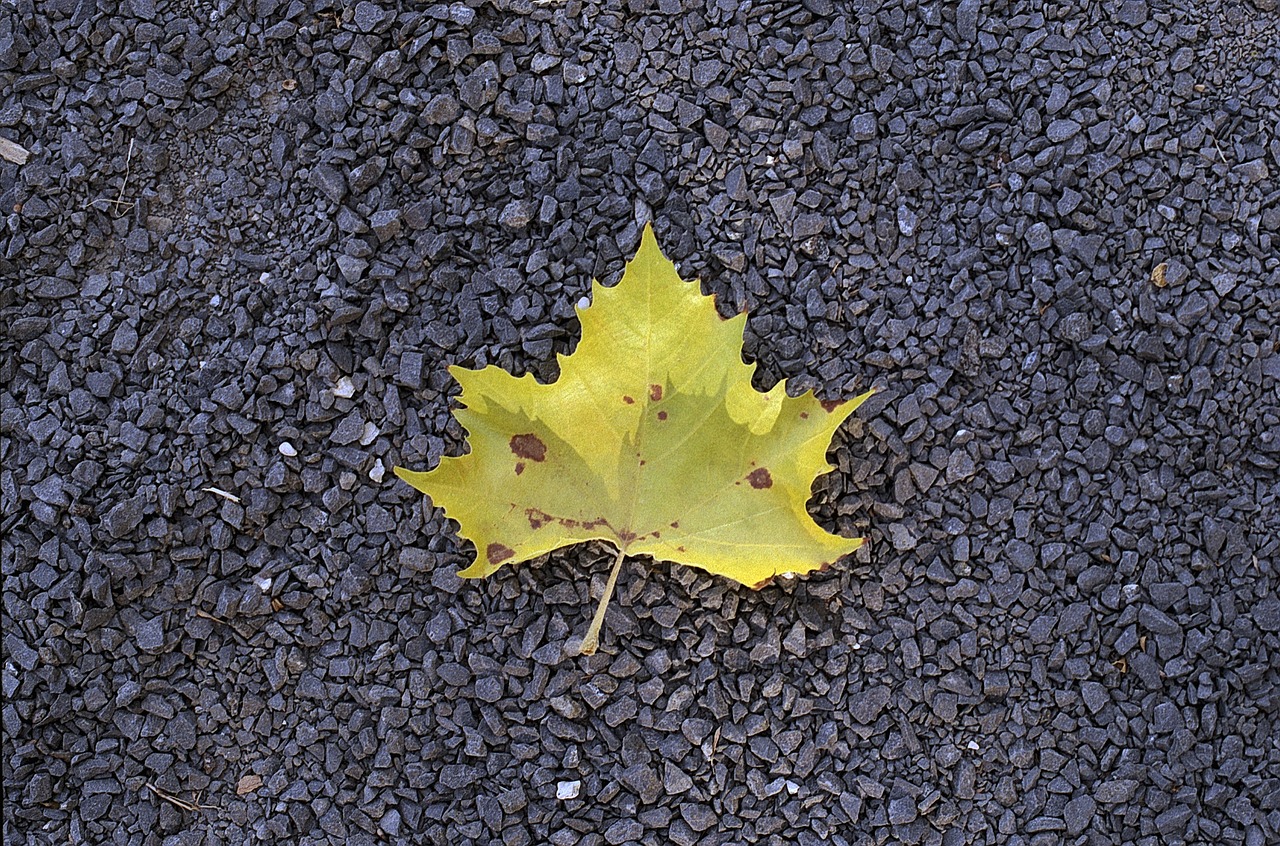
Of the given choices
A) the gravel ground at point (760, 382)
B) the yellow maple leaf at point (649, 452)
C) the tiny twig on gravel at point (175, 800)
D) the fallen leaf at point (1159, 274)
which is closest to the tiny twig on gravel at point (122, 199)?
the gravel ground at point (760, 382)

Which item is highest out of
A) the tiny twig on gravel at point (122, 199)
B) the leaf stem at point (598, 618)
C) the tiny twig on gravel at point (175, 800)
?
the tiny twig on gravel at point (122, 199)

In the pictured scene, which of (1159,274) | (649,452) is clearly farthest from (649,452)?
(1159,274)

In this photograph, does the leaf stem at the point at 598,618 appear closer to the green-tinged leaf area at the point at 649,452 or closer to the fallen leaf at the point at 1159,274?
the green-tinged leaf area at the point at 649,452

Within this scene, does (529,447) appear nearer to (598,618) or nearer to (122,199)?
(598,618)

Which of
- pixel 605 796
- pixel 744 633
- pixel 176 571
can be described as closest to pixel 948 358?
pixel 744 633

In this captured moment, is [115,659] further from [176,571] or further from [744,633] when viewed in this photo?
[744,633]

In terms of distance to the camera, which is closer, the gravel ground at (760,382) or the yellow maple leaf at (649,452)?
the yellow maple leaf at (649,452)
